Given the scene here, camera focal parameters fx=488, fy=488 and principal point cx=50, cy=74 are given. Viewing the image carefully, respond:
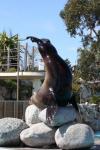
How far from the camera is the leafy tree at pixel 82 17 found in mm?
24766

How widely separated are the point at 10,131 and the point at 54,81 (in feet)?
6.25

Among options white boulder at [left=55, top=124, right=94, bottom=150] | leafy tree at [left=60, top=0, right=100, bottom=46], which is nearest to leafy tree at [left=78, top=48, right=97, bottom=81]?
leafy tree at [left=60, top=0, right=100, bottom=46]

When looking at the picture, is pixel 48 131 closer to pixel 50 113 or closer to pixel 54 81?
pixel 50 113

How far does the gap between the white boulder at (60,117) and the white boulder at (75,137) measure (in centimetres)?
32

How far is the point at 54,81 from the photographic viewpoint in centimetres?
1405

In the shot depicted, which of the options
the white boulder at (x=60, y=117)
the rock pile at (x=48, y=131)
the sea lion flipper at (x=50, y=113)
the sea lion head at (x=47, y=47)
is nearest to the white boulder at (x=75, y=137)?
the rock pile at (x=48, y=131)

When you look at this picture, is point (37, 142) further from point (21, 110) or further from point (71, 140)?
point (21, 110)

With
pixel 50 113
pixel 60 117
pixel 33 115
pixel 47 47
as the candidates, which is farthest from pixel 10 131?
pixel 47 47

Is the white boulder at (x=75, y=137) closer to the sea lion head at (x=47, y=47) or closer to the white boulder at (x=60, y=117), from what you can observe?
the white boulder at (x=60, y=117)

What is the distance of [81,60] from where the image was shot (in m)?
25.7

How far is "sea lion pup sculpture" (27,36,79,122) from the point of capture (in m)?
13.9

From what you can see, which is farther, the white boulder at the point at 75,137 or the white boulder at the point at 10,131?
the white boulder at the point at 10,131

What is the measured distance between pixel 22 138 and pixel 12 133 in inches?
15.3

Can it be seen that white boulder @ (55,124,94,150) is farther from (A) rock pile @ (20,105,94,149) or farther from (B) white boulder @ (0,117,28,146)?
(B) white boulder @ (0,117,28,146)
